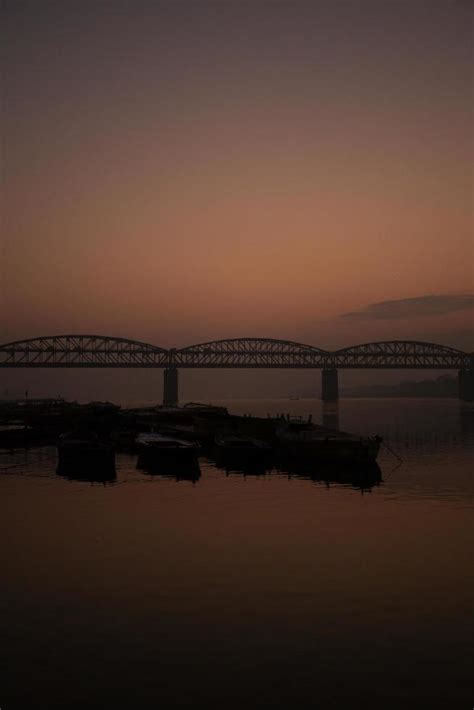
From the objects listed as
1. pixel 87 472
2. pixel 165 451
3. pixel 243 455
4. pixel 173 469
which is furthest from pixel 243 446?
pixel 87 472

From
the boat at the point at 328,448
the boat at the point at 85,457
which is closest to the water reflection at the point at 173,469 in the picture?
the boat at the point at 85,457

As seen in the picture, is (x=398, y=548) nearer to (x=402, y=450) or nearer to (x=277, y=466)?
(x=277, y=466)

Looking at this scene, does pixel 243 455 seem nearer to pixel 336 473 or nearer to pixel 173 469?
pixel 173 469

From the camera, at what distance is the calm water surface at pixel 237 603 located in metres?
15.4

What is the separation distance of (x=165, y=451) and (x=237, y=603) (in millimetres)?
35611

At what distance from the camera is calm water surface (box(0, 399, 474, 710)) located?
15.4 metres

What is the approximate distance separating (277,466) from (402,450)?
22.7 m

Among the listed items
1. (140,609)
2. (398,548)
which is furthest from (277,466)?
(140,609)

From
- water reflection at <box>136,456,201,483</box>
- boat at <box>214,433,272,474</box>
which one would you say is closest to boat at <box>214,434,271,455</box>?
boat at <box>214,433,272,474</box>

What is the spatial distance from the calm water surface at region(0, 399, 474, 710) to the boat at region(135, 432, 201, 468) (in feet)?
47.4

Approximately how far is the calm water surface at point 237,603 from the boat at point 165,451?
47.4ft

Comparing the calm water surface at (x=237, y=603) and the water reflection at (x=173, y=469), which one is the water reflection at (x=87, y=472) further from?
the calm water surface at (x=237, y=603)

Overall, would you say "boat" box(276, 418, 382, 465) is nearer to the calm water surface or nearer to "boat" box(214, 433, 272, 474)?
"boat" box(214, 433, 272, 474)

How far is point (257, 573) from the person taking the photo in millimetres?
24141
